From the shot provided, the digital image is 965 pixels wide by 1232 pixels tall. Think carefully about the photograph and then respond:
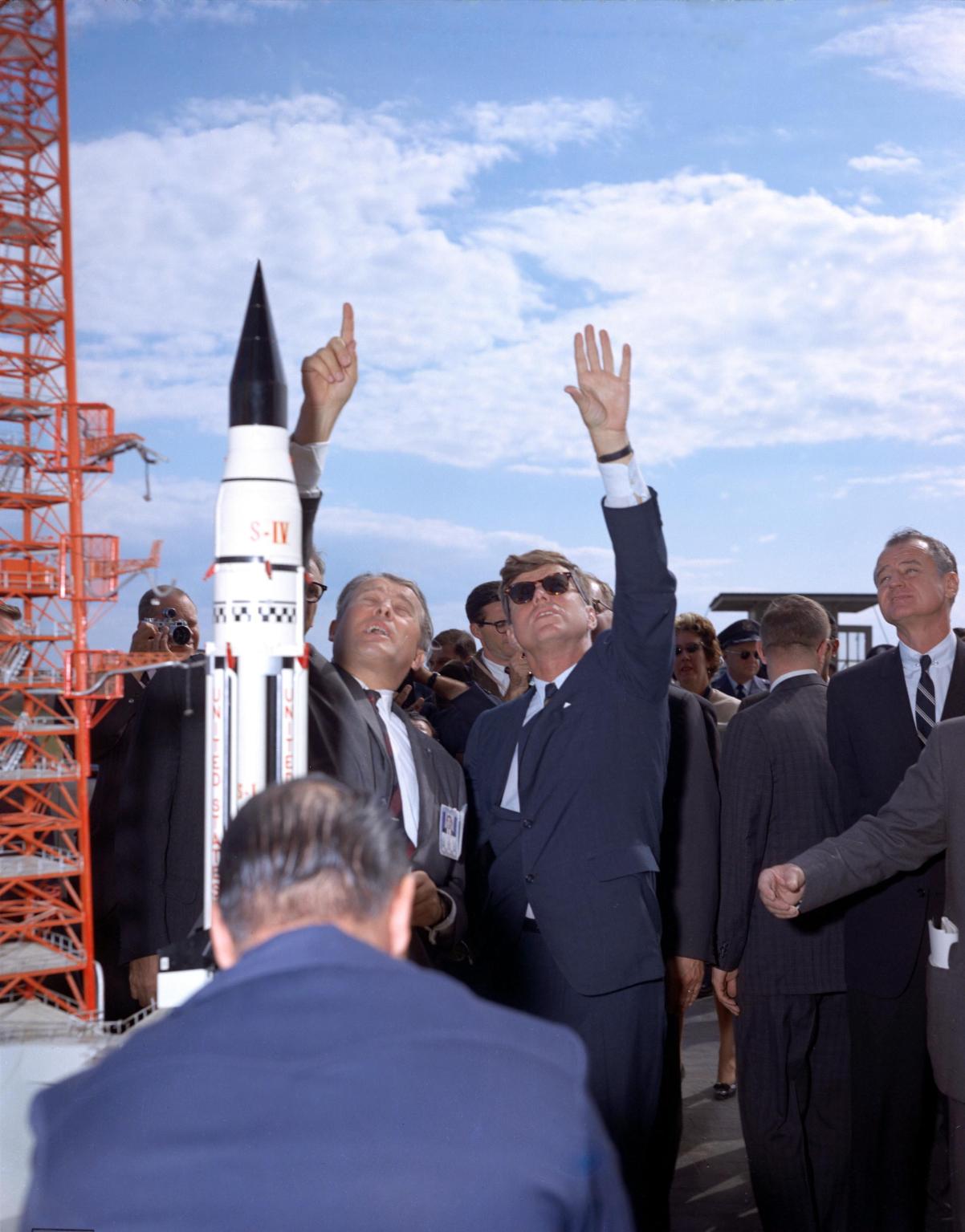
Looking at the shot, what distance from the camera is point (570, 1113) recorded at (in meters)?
1.41

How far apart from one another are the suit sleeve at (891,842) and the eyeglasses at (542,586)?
3.94ft

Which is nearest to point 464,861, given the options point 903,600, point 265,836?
point 903,600

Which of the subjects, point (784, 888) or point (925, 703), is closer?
point (784, 888)

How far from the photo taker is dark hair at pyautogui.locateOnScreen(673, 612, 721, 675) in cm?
624

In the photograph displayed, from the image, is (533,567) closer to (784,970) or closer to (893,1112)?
(784,970)

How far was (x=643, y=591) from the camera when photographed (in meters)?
3.40

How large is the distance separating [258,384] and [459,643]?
446 centimetres

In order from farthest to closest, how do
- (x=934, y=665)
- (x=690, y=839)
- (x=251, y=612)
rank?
(x=690, y=839), (x=934, y=665), (x=251, y=612)

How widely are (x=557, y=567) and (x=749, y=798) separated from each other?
1.44 meters

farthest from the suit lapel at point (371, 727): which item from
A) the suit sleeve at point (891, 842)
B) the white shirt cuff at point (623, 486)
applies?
Answer: the suit sleeve at point (891, 842)

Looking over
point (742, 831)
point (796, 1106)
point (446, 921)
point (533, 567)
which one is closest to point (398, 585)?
point (533, 567)

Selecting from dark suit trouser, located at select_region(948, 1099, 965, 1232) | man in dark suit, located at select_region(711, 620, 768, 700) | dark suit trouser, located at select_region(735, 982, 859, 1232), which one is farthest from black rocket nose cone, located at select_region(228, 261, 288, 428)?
man in dark suit, located at select_region(711, 620, 768, 700)

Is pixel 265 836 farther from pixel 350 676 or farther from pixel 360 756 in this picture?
pixel 350 676

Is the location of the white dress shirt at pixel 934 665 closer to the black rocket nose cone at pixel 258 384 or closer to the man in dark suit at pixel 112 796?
the black rocket nose cone at pixel 258 384
